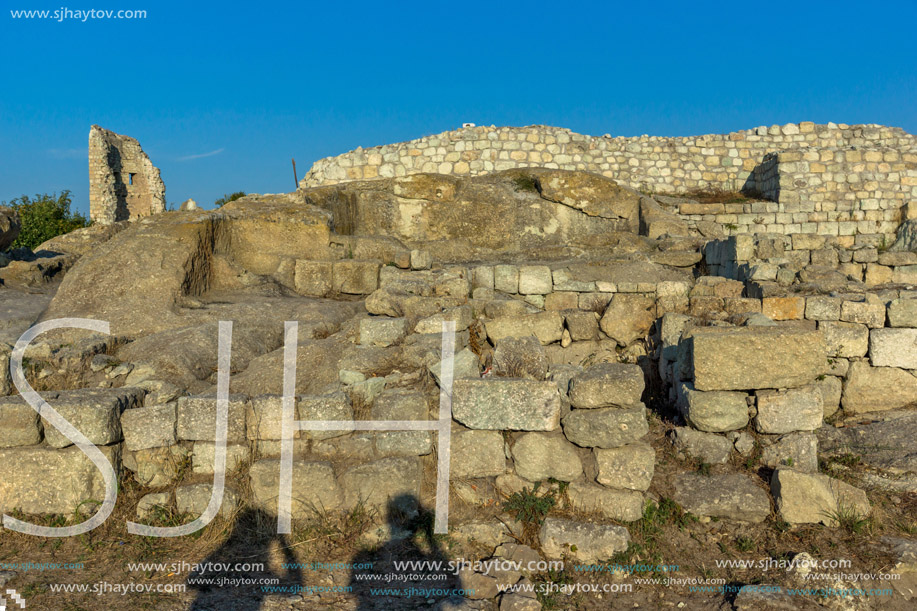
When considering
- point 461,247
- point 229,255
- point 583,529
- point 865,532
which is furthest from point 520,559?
point 461,247

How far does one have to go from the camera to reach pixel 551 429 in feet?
14.1

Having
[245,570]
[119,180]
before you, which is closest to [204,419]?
[245,570]

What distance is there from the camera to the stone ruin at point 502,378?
4.27m

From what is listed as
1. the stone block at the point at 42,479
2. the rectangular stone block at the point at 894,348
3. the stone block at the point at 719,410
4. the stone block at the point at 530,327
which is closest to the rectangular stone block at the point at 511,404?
the stone block at the point at 719,410

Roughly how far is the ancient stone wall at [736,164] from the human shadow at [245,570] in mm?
9665

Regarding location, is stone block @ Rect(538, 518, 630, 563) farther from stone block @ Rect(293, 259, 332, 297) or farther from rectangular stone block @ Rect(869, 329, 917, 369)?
stone block @ Rect(293, 259, 332, 297)

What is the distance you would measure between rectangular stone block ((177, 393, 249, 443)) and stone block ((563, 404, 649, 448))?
2250 mm

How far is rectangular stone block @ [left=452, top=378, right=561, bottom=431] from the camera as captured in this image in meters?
4.29

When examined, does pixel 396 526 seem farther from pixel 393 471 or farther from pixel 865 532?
pixel 865 532

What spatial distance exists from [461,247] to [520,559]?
7396 mm

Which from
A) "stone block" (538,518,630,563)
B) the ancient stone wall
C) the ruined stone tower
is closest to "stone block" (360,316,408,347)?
"stone block" (538,518,630,563)

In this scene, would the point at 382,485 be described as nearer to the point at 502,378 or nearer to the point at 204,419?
the point at 502,378

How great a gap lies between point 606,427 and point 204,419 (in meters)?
2.73

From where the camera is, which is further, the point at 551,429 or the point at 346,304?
the point at 346,304
